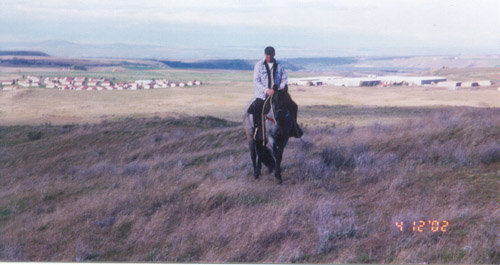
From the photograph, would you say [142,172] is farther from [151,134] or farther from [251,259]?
[151,134]

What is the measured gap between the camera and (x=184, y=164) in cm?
993

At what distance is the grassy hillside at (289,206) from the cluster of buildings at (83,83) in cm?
450

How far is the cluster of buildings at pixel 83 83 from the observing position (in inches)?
550

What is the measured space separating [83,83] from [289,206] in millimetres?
14347

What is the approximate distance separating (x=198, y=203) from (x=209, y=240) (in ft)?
3.79

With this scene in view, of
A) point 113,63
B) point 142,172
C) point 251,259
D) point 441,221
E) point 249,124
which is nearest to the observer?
point 251,259

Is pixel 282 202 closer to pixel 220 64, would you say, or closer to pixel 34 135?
pixel 220 64

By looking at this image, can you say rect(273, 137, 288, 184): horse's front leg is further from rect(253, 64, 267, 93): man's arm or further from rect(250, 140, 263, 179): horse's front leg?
rect(253, 64, 267, 93): man's arm

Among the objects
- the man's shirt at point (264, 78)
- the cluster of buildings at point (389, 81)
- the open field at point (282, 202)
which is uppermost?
the man's shirt at point (264, 78)

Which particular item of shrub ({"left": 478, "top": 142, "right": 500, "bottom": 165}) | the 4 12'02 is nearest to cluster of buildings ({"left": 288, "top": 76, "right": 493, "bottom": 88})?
shrub ({"left": 478, "top": 142, "right": 500, "bottom": 165})

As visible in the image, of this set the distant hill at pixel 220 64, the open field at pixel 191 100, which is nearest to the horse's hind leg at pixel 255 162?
the distant hill at pixel 220 64

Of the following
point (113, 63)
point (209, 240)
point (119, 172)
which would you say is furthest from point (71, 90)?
point (209, 240)

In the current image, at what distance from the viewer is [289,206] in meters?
5.93

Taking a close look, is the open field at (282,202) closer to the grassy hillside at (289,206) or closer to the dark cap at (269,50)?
the grassy hillside at (289,206)
